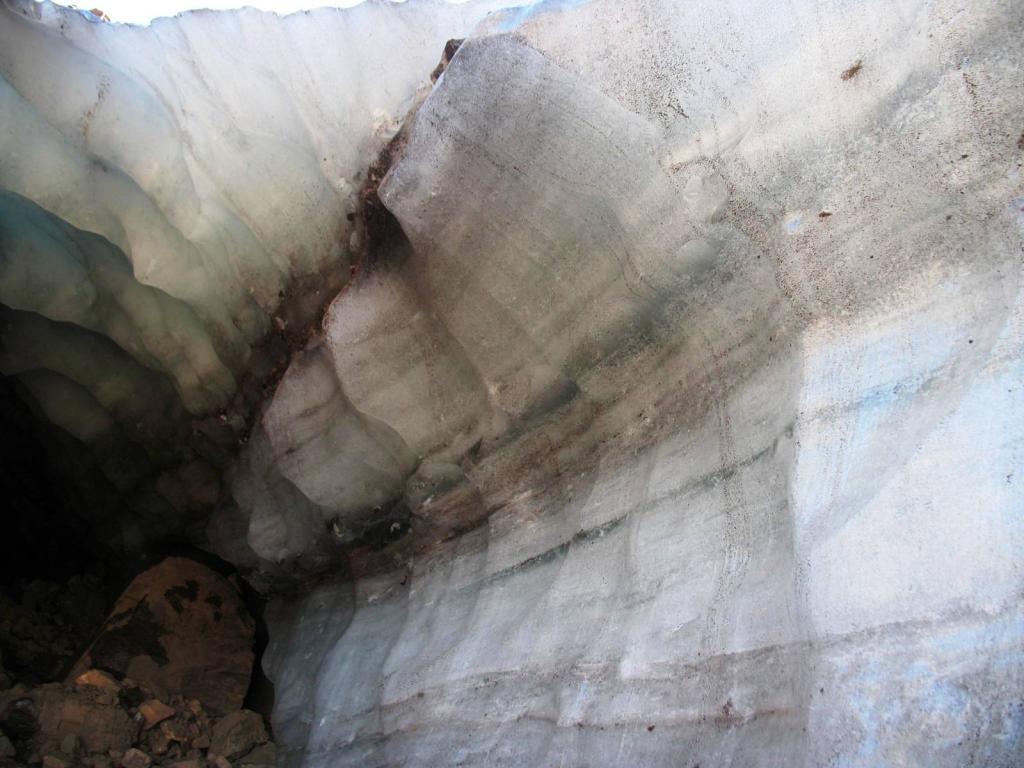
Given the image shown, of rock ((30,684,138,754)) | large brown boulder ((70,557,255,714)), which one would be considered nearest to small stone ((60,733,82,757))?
rock ((30,684,138,754))

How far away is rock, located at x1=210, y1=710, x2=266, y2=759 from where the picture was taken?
3.34 meters

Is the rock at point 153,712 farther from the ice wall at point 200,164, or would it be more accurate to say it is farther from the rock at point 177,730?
the ice wall at point 200,164

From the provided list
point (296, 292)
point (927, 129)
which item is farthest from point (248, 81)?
point (927, 129)

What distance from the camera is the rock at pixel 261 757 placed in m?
3.26

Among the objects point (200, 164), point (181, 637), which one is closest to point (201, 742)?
point (181, 637)

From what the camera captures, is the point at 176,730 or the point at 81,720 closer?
the point at 81,720

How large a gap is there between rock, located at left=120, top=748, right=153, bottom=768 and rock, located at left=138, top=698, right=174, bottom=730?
8.2 inches

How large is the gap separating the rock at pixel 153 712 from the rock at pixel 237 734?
19 cm

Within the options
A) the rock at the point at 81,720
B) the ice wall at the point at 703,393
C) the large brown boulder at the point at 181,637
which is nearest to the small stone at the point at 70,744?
the rock at the point at 81,720

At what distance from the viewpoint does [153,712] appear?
3.33 m

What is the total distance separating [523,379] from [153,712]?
191 cm

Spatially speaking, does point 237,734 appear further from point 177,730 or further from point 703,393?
point 703,393

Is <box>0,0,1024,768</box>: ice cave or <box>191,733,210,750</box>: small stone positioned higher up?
<box>0,0,1024,768</box>: ice cave

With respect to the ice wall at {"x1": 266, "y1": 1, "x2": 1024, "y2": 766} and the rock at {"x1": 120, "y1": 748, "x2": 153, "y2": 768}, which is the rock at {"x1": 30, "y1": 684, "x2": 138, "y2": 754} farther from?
the ice wall at {"x1": 266, "y1": 1, "x2": 1024, "y2": 766}
